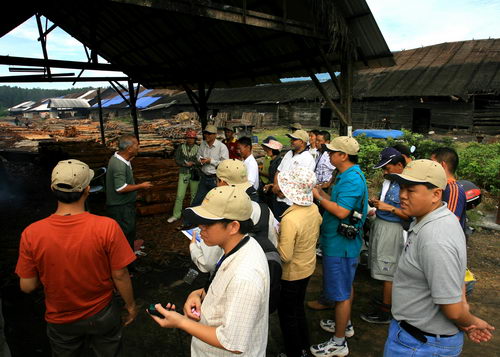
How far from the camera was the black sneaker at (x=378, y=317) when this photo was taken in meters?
3.78

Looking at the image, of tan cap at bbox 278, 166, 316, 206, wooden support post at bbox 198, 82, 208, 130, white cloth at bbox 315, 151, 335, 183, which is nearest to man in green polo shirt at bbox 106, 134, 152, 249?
tan cap at bbox 278, 166, 316, 206

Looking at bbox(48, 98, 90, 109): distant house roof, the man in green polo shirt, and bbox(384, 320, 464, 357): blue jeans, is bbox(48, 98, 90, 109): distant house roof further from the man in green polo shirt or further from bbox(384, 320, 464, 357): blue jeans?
bbox(384, 320, 464, 357): blue jeans

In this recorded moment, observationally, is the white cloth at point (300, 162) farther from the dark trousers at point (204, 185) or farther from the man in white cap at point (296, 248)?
the man in white cap at point (296, 248)

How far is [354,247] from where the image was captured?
316 cm

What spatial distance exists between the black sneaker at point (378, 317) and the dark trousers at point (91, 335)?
2911 mm

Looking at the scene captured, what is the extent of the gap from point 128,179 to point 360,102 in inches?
903

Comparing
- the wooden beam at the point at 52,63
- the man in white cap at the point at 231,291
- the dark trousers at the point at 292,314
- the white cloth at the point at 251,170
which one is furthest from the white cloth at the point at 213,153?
the wooden beam at the point at 52,63

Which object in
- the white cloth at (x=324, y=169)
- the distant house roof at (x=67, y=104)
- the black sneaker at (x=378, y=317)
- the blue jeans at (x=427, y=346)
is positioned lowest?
the black sneaker at (x=378, y=317)

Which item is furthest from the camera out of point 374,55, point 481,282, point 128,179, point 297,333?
point 374,55

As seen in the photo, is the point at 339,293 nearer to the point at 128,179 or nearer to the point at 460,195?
the point at 460,195

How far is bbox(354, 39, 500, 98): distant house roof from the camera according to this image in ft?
60.1

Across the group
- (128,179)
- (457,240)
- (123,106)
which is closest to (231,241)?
(457,240)

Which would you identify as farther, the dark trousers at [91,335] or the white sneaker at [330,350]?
the white sneaker at [330,350]

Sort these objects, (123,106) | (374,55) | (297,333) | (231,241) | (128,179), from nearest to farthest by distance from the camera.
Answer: (231,241) < (297,333) < (128,179) < (374,55) < (123,106)
